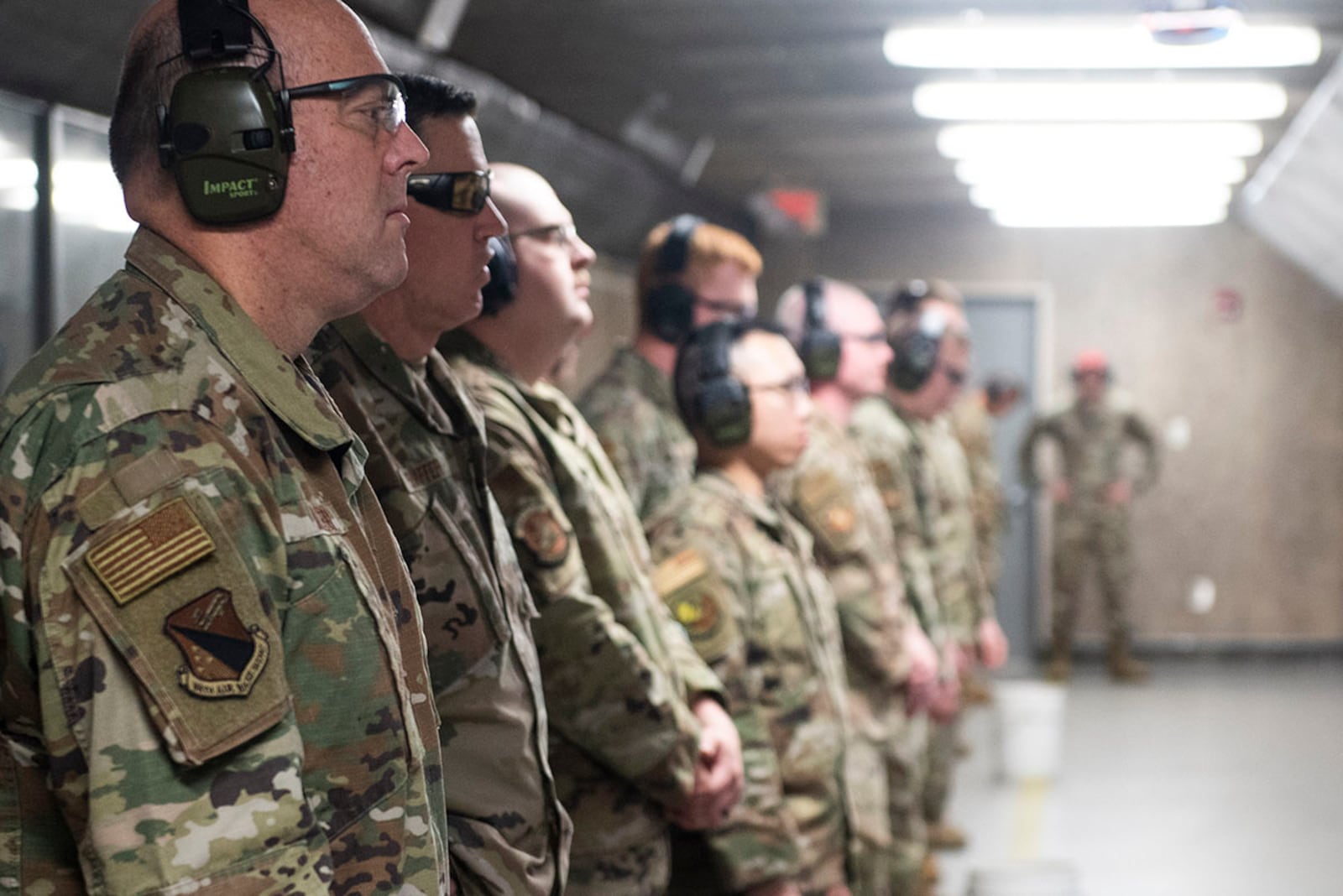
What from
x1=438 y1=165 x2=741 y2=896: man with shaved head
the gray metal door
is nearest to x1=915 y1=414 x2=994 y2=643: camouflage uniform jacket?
x1=438 y1=165 x2=741 y2=896: man with shaved head

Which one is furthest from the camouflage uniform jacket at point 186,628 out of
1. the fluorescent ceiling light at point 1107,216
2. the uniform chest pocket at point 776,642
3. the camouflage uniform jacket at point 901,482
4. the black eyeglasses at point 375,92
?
the fluorescent ceiling light at point 1107,216

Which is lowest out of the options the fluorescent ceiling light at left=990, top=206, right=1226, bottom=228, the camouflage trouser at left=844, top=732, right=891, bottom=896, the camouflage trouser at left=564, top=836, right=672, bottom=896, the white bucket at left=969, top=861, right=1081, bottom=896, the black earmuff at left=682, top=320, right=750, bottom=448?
the white bucket at left=969, top=861, right=1081, bottom=896

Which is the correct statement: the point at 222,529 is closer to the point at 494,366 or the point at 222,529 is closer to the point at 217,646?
the point at 217,646

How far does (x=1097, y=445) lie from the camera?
10.7 m

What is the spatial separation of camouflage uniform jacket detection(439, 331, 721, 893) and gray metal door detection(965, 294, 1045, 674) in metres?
9.14

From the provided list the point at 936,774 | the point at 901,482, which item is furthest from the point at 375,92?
the point at 936,774

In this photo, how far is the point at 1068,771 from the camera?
7414 millimetres

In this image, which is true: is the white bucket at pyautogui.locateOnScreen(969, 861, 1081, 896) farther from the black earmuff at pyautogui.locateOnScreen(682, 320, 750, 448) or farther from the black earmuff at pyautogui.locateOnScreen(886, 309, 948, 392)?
the black earmuff at pyautogui.locateOnScreen(886, 309, 948, 392)

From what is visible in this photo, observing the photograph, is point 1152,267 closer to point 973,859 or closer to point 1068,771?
point 1068,771

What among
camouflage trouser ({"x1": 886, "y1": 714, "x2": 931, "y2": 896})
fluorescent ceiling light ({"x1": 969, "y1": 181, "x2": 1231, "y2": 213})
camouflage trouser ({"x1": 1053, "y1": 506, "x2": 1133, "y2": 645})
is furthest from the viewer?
camouflage trouser ({"x1": 1053, "y1": 506, "x2": 1133, "y2": 645})

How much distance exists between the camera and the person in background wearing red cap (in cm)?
1066

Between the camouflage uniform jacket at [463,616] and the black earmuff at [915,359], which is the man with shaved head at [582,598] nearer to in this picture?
the camouflage uniform jacket at [463,616]

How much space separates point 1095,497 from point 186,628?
10.1 meters

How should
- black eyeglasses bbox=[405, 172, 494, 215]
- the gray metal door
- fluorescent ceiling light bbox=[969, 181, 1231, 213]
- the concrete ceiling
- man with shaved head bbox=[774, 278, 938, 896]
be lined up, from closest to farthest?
black eyeglasses bbox=[405, 172, 494, 215], the concrete ceiling, man with shaved head bbox=[774, 278, 938, 896], fluorescent ceiling light bbox=[969, 181, 1231, 213], the gray metal door
